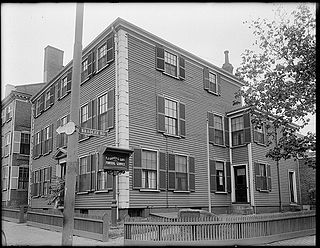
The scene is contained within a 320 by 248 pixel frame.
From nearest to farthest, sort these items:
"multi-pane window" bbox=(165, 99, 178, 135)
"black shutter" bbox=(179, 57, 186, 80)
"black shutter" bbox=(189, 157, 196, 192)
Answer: "multi-pane window" bbox=(165, 99, 178, 135), "black shutter" bbox=(189, 157, 196, 192), "black shutter" bbox=(179, 57, 186, 80)

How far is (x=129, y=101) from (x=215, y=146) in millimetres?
7367

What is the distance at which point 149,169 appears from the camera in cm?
1719

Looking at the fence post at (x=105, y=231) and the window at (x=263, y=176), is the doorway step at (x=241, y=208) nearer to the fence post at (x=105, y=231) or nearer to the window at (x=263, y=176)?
the window at (x=263, y=176)

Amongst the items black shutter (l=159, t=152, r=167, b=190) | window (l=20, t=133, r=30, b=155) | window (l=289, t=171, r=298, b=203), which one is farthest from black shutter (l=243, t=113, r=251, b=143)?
window (l=20, t=133, r=30, b=155)

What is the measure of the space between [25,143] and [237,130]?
18847mm

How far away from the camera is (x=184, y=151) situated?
19.5m

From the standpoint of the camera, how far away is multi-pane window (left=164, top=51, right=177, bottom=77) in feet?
64.6

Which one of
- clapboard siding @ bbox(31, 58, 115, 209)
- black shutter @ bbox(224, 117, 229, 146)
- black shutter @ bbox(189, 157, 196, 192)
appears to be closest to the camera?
clapboard siding @ bbox(31, 58, 115, 209)

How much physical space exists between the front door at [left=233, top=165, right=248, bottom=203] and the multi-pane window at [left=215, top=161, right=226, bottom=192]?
3.29 ft

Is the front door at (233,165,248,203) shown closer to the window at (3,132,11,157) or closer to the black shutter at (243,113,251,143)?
the black shutter at (243,113,251,143)

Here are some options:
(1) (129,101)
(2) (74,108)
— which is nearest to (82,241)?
(2) (74,108)

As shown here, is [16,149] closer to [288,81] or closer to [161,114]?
[161,114]

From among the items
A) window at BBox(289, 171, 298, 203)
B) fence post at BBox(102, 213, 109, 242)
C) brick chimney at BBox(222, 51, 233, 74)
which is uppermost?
brick chimney at BBox(222, 51, 233, 74)

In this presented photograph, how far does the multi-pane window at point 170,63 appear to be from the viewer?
64.6 ft
